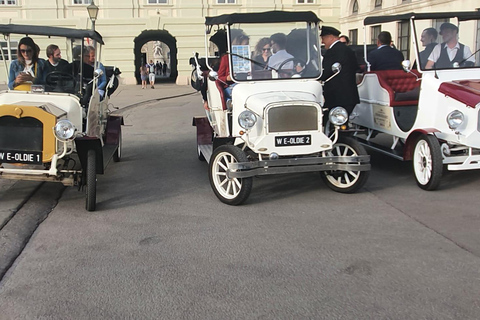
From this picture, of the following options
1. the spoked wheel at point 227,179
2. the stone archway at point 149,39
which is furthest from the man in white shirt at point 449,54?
the stone archway at point 149,39

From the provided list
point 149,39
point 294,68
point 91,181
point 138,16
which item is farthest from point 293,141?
point 149,39

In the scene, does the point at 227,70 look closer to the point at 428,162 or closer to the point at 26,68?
the point at 26,68

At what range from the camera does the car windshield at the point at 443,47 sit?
7.36 m

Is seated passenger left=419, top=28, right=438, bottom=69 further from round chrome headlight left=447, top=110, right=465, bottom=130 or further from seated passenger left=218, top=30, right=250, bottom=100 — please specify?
seated passenger left=218, top=30, right=250, bottom=100

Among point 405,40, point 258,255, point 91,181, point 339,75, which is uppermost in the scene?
point 405,40

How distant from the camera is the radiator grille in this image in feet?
19.6

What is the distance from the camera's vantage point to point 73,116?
6.36 metres

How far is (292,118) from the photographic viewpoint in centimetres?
601

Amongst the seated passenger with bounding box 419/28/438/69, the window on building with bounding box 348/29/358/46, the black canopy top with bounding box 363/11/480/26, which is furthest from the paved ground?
the window on building with bounding box 348/29/358/46

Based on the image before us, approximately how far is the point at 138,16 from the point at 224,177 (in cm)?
2897

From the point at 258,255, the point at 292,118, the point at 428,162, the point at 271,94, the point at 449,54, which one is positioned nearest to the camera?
the point at 258,255

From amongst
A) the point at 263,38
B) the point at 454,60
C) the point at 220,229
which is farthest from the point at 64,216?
the point at 454,60

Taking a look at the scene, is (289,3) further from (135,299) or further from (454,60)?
(135,299)

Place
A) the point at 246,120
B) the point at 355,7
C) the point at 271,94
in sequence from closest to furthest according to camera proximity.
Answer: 1. the point at 246,120
2. the point at 271,94
3. the point at 355,7
